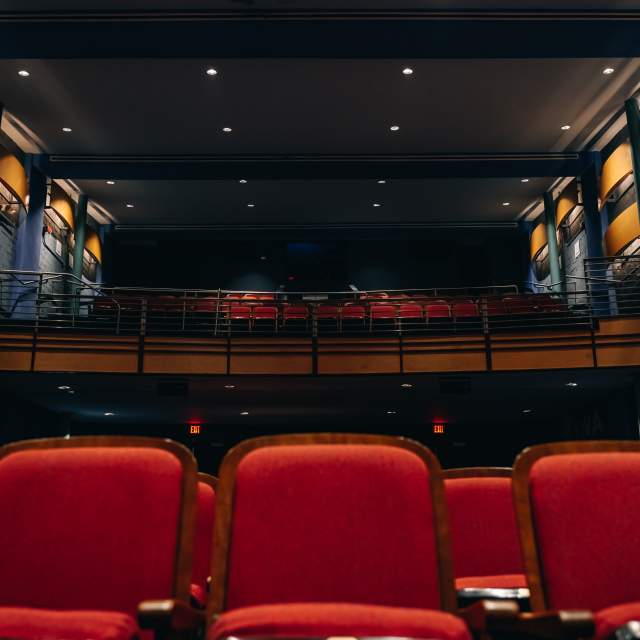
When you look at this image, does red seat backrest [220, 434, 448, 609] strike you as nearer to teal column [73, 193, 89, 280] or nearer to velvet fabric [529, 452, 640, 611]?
velvet fabric [529, 452, 640, 611]

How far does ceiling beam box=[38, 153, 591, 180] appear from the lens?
11.0 m

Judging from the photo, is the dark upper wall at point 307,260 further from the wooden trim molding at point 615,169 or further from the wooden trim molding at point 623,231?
the wooden trim molding at point 623,231

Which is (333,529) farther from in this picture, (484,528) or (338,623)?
(484,528)

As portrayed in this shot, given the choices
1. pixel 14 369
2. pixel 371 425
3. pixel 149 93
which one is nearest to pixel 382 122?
pixel 149 93

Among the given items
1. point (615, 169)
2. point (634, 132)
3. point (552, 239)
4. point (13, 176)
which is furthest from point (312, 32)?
point (552, 239)

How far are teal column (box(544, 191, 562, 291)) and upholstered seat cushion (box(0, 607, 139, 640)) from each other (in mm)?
11259

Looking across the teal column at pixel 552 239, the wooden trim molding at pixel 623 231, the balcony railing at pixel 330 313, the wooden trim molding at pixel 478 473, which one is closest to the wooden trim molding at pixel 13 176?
the balcony railing at pixel 330 313

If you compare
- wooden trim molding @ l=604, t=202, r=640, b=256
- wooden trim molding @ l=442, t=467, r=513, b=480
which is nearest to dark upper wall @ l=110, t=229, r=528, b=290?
wooden trim molding @ l=604, t=202, r=640, b=256

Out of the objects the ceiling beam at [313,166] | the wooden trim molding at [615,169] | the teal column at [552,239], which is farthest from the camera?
the teal column at [552,239]

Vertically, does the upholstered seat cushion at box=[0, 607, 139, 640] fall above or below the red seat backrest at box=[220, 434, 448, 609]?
below

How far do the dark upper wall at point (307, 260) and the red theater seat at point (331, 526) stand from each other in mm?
12802

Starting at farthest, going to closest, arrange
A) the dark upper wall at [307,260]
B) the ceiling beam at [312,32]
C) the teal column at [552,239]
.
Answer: the dark upper wall at [307,260] < the teal column at [552,239] < the ceiling beam at [312,32]

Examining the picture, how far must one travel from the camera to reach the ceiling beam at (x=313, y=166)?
10969 mm

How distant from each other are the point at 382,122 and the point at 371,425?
4.98m
